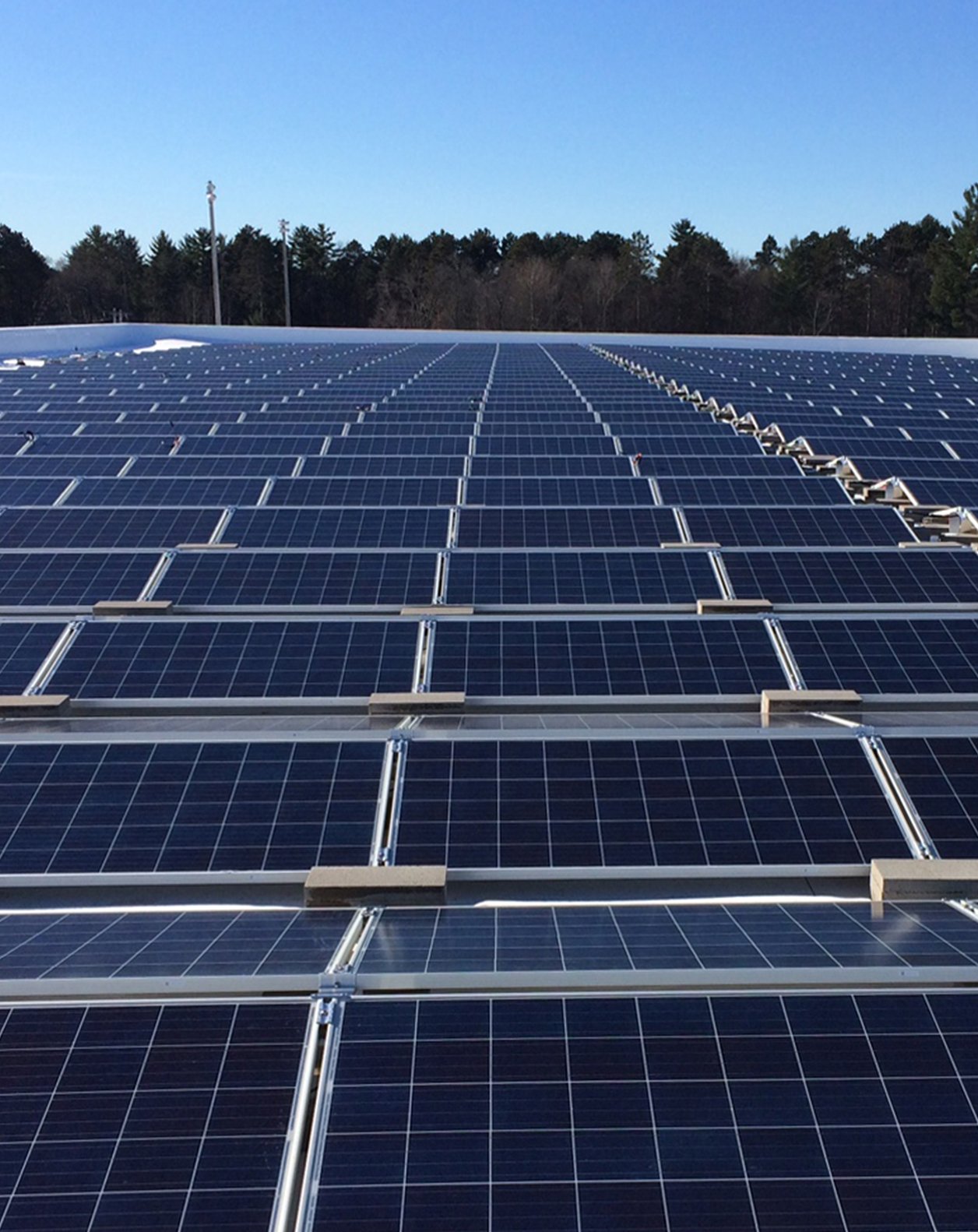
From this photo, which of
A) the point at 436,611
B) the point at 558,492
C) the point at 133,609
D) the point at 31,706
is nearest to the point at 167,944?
the point at 31,706

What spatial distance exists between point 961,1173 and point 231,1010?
3211 mm

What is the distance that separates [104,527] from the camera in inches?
611

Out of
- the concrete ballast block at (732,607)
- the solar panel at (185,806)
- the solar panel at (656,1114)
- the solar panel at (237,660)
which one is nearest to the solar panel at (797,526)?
the concrete ballast block at (732,607)

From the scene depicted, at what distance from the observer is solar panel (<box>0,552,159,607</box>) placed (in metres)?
12.7

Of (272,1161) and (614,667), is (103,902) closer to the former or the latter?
(272,1161)

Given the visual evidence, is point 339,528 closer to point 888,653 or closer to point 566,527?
point 566,527

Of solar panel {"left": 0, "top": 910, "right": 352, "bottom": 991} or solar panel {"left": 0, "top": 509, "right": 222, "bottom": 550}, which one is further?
solar panel {"left": 0, "top": 509, "right": 222, "bottom": 550}

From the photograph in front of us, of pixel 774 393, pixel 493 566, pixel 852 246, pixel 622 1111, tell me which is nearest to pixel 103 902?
pixel 622 1111

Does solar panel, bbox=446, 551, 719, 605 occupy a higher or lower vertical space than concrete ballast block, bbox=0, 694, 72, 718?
higher

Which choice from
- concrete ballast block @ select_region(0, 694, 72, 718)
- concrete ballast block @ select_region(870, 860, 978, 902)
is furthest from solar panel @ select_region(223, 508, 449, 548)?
concrete ballast block @ select_region(870, 860, 978, 902)

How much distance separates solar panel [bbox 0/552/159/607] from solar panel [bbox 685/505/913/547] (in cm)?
767

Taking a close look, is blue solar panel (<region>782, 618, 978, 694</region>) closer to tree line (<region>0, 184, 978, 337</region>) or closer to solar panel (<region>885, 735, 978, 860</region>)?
solar panel (<region>885, 735, 978, 860</region>)

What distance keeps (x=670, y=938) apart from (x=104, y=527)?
12.2m

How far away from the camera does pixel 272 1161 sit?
4.27 meters
